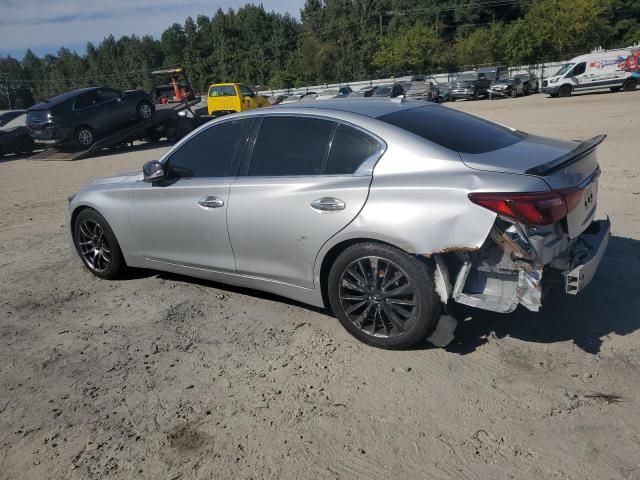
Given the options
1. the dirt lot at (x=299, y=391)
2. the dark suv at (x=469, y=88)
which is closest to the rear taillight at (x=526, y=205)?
the dirt lot at (x=299, y=391)

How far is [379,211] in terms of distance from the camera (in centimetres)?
344

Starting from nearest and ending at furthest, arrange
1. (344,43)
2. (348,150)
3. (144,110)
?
1. (348,150)
2. (144,110)
3. (344,43)

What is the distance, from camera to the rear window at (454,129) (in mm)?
3664

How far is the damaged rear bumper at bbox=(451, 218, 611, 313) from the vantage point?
319 centimetres

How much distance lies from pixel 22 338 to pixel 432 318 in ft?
10.2

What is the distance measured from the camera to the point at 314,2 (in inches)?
3698

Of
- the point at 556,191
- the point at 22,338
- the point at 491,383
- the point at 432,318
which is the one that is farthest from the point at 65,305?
the point at 556,191

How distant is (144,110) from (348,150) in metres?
16.7

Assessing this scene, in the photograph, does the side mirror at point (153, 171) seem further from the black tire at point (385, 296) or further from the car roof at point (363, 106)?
the black tire at point (385, 296)

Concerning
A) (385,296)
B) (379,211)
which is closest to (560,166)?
(379,211)

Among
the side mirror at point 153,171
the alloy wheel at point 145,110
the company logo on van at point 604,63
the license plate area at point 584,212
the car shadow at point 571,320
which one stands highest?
the side mirror at point 153,171

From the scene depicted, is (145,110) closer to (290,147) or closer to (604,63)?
(290,147)

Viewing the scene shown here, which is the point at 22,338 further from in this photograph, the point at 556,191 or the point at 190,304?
the point at 556,191

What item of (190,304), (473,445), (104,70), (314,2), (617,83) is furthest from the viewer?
(104,70)
